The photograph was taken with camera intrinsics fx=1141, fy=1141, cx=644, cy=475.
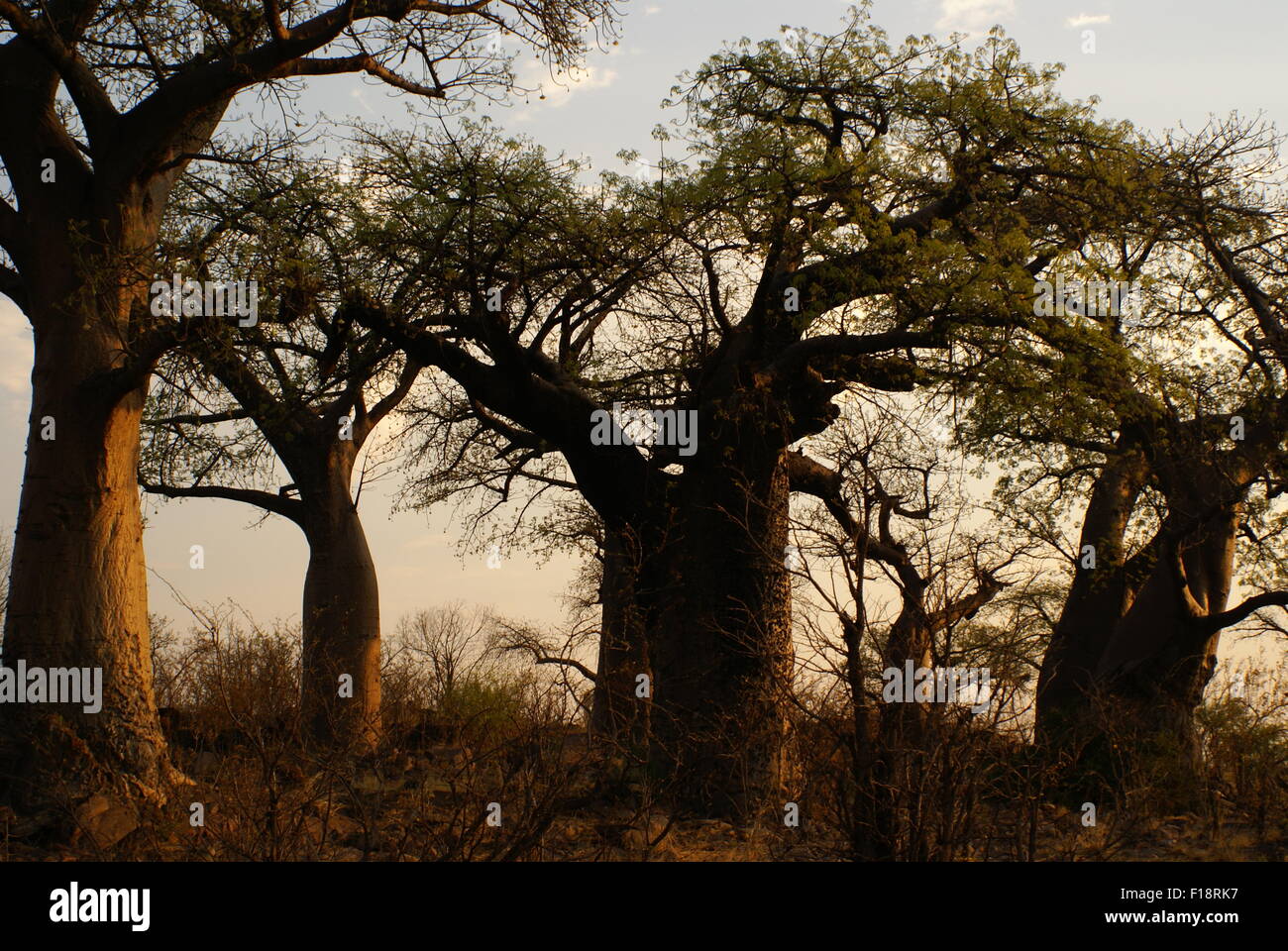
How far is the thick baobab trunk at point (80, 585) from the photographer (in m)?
7.97

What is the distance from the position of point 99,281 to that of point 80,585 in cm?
228

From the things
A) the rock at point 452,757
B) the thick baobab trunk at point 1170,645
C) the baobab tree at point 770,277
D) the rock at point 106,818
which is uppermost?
the baobab tree at point 770,277

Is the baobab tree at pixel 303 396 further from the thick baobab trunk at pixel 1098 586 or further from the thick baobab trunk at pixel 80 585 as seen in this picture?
the thick baobab trunk at pixel 1098 586

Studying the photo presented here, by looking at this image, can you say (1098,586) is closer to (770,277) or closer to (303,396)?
(770,277)

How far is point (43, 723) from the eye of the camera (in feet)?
26.2

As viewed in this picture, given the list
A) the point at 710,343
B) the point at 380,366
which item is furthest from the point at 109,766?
the point at 710,343

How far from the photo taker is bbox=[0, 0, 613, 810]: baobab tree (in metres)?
8.11

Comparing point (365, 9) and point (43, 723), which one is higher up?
point (365, 9)

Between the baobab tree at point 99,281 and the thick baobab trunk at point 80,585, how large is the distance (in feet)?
0.04

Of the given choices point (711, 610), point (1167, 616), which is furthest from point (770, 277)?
point (1167, 616)

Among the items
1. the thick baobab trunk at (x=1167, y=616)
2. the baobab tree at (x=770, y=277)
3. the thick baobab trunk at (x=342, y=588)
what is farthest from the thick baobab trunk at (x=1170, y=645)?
the thick baobab trunk at (x=342, y=588)

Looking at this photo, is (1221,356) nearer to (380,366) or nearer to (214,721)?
(380,366)

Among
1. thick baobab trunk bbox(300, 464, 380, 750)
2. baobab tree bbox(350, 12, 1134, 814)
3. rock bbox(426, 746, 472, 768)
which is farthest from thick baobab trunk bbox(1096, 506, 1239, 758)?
thick baobab trunk bbox(300, 464, 380, 750)
